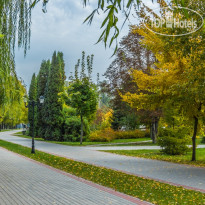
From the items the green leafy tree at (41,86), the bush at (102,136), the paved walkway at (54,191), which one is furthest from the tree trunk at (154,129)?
the paved walkway at (54,191)

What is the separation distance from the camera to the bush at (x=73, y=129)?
3456 centimetres

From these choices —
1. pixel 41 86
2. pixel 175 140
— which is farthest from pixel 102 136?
pixel 175 140

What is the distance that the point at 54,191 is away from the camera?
303 inches

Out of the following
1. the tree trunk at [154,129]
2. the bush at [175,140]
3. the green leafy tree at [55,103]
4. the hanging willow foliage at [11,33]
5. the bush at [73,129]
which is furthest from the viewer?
the green leafy tree at [55,103]

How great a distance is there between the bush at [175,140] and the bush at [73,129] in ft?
56.2

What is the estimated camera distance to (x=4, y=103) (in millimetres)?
6254

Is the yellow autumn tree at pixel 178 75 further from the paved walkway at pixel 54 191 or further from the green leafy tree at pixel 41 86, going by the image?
the green leafy tree at pixel 41 86

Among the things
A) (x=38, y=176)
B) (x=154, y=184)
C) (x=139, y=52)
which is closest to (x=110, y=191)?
(x=154, y=184)

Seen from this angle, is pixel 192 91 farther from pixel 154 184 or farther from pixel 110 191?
pixel 110 191

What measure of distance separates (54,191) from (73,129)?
27.2 metres

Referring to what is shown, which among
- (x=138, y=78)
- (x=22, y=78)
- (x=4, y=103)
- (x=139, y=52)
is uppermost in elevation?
(x=139, y=52)

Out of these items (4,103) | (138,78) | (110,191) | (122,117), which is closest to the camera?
(4,103)

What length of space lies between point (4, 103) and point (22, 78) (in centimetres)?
92

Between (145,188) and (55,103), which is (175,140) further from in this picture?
(55,103)
